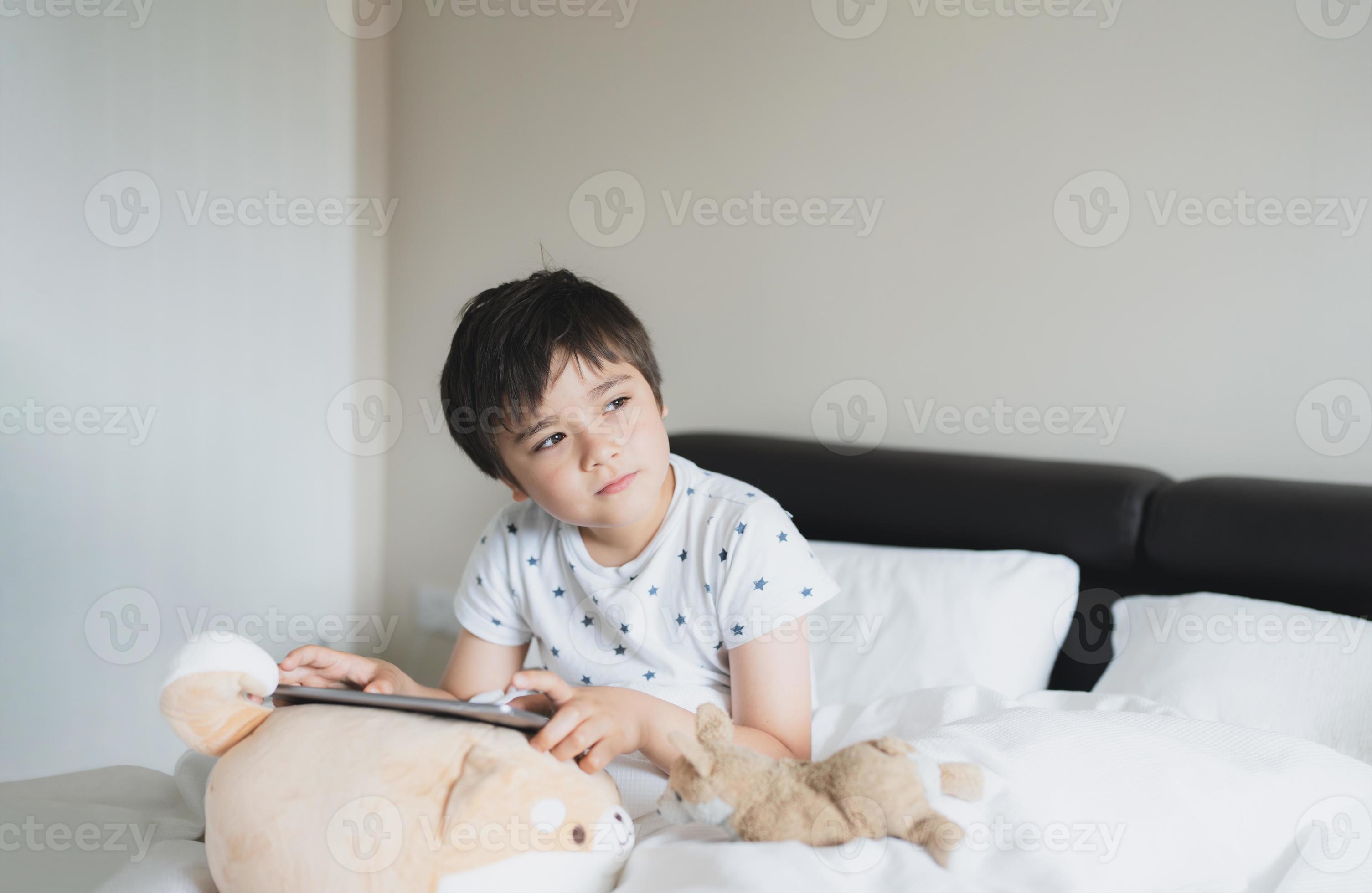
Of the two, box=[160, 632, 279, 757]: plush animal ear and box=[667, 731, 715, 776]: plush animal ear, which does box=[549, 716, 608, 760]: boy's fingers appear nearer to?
box=[667, 731, 715, 776]: plush animal ear

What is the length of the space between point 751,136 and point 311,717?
135cm

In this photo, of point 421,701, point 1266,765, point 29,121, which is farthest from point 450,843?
point 29,121

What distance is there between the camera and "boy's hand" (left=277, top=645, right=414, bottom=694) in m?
0.98

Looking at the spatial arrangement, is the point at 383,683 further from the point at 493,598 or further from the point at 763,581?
the point at 763,581

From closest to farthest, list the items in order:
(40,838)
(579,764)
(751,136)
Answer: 1. (579,764)
2. (40,838)
3. (751,136)

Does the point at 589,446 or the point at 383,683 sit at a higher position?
the point at 589,446

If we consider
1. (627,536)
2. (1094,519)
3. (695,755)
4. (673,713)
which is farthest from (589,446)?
(1094,519)

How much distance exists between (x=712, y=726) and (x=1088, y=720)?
0.35 meters

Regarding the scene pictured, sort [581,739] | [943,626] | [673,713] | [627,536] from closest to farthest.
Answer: [581,739], [673,713], [627,536], [943,626]

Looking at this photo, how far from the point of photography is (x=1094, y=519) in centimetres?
140

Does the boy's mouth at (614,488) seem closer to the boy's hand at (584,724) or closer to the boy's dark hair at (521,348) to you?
the boy's dark hair at (521,348)

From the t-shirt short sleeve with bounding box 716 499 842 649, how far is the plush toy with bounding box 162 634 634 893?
1.07ft

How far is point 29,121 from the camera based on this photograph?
5.08 ft

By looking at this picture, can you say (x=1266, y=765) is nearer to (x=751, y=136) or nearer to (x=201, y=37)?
(x=751, y=136)
